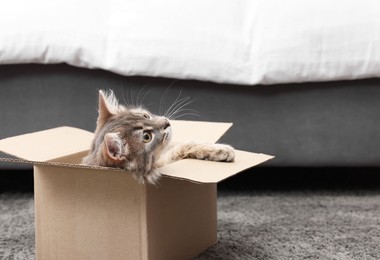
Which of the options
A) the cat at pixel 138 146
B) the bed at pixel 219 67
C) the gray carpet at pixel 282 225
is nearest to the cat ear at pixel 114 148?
the cat at pixel 138 146

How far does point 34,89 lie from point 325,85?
87cm

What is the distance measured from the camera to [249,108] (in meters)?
1.92

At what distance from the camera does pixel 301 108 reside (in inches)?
75.2

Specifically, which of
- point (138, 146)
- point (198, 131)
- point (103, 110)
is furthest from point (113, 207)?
point (198, 131)

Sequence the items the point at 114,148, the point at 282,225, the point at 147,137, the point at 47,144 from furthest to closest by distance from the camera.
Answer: the point at 282,225 → the point at 47,144 → the point at 147,137 → the point at 114,148

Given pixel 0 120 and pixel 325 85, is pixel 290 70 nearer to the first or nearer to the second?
pixel 325 85

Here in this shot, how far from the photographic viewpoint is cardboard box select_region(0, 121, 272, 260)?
129 centimetres

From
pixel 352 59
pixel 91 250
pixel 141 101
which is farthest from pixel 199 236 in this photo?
pixel 352 59

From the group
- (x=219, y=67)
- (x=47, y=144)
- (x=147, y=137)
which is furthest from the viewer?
(x=219, y=67)

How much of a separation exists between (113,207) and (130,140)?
0.47ft

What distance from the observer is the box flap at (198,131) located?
1.55m

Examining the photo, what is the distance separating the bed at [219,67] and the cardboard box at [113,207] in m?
0.45

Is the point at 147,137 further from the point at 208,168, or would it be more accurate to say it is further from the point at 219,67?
the point at 219,67

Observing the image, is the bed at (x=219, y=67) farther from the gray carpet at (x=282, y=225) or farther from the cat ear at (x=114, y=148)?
the cat ear at (x=114, y=148)
